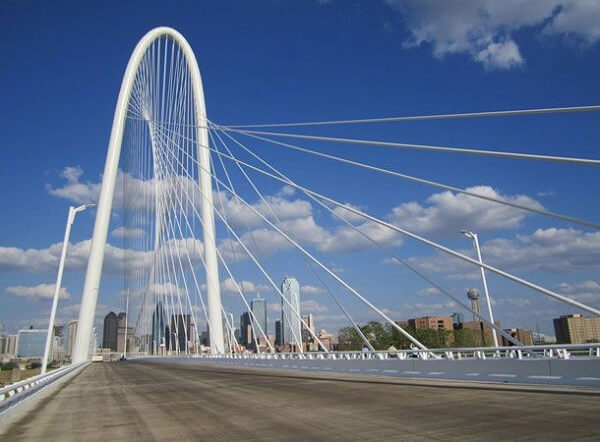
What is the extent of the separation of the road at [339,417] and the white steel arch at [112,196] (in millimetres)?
24042

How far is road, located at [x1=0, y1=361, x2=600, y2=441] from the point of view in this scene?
6.66 metres

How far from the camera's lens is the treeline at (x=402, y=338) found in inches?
3029

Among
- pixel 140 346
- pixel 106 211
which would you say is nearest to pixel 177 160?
pixel 106 211

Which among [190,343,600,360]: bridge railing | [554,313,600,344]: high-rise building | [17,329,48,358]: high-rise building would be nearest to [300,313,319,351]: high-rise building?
[190,343,600,360]: bridge railing

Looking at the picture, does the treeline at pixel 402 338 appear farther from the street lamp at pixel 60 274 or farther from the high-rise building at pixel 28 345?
the high-rise building at pixel 28 345

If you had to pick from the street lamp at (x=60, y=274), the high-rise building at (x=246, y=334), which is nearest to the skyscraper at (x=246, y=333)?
the high-rise building at (x=246, y=334)

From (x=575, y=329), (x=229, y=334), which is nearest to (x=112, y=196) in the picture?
(x=229, y=334)

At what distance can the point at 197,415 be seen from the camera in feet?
31.1

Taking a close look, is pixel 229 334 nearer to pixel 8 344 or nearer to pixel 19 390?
pixel 19 390

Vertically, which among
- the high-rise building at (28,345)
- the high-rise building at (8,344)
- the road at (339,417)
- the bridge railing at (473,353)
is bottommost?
the road at (339,417)

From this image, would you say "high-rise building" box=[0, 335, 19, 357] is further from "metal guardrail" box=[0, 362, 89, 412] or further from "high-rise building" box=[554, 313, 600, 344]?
"metal guardrail" box=[0, 362, 89, 412]

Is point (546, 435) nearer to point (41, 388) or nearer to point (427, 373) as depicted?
point (427, 373)

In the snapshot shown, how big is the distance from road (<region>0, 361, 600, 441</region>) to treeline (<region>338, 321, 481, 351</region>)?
54.6 metres

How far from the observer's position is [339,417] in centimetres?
826
